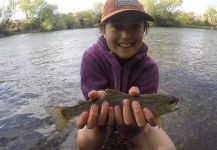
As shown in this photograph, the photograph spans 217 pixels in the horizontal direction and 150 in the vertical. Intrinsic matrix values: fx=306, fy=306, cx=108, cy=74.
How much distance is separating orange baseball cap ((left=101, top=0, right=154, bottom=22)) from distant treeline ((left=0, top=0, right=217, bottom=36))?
153ft

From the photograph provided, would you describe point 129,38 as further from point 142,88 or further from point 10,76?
point 10,76

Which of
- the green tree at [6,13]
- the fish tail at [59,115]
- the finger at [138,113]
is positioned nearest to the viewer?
the finger at [138,113]

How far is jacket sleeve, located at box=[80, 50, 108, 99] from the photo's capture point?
12.7ft

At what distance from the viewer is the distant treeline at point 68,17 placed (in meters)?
51.7

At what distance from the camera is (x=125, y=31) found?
3467 mm

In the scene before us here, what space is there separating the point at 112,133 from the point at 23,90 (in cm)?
394

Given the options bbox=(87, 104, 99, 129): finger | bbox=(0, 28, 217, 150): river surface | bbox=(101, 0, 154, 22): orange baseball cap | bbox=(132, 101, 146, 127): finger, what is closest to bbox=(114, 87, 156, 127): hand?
bbox=(132, 101, 146, 127): finger

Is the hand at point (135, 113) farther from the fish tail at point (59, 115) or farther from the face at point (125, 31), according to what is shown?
the face at point (125, 31)

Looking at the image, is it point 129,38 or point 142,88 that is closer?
point 129,38

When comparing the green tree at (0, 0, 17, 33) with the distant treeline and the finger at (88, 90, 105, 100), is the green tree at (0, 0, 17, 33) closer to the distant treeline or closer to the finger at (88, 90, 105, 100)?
the distant treeline

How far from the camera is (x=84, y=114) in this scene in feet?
9.91

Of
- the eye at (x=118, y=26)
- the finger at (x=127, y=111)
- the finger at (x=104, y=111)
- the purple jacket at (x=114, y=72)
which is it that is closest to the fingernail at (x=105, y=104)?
the finger at (x=104, y=111)

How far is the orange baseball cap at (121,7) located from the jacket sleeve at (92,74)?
0.62 m

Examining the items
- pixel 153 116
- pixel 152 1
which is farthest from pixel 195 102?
pixel 152 1
